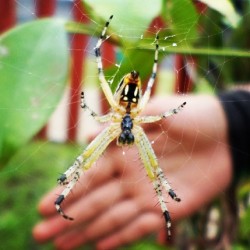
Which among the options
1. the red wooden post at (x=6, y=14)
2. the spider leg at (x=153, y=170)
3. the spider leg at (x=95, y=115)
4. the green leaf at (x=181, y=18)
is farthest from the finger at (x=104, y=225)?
the red wooden post at (x=6, y=14)

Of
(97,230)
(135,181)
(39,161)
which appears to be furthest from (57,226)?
(39,161)

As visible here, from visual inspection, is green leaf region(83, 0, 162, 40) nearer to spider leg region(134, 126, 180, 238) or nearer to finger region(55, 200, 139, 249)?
spider leg region(134, 126, 180, 238)

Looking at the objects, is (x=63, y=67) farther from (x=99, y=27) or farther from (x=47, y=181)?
(x=47, y=181)

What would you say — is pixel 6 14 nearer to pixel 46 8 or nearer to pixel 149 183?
pixel 46 8

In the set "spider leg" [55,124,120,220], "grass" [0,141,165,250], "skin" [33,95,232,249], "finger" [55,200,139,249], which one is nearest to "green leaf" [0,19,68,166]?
"spider leg" [55,124,120,220]

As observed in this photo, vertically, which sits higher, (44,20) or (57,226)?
(44,20)

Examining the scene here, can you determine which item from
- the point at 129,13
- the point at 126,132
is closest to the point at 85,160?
the point at 126,132
